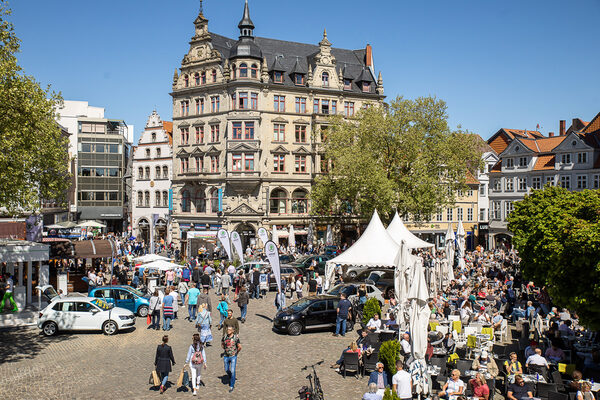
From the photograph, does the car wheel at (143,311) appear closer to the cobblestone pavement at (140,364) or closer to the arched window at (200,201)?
the cobblestone pavement at (140,364)

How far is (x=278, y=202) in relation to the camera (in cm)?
5359

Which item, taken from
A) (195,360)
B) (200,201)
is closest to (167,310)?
(195,360)

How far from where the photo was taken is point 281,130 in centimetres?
5403

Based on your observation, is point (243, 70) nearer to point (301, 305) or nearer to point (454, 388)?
point (301, 305)

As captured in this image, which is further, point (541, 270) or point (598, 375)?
point (541, 270)

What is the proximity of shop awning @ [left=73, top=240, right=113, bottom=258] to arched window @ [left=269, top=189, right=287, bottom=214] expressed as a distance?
22.7m

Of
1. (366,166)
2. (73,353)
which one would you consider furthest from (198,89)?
(73,353)

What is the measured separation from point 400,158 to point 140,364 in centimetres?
3109

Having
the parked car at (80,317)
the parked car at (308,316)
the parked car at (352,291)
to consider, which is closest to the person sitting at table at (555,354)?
the parked car at (308,316)

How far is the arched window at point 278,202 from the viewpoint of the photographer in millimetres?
53294

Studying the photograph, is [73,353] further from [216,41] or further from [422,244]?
[216,41]

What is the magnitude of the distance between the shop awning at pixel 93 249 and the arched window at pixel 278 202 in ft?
74.5

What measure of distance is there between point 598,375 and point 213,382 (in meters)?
11.2

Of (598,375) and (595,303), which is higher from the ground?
(595,303)
